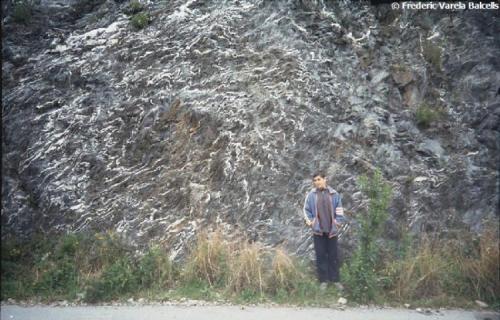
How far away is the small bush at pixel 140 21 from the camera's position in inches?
382

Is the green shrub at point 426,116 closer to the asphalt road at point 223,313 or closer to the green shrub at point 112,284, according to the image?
the asphalt road at point 223,313

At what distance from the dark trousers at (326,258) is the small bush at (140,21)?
6.76m

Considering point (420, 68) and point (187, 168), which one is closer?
point (187, 168)

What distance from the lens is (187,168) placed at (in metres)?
7.92

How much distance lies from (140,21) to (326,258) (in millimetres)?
7178

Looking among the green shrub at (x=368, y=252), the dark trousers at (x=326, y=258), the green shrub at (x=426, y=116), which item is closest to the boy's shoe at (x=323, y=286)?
the dark trousers at (x=326, y=258)

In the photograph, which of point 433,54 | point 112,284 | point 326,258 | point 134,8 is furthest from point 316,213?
point 134,8

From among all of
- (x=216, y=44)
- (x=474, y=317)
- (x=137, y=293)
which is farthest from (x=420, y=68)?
(x=137, y=293)

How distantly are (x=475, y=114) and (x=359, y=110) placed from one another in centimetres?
241

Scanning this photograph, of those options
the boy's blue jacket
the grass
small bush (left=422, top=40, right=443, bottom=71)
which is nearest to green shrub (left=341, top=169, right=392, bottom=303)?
the grass

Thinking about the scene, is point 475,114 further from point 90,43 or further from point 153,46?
point 90,43

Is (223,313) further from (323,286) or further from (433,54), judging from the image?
(433,54)

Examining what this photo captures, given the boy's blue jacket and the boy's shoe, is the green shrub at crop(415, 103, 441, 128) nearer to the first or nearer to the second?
the boy's blue jacket

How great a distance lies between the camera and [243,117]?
8227 mm
